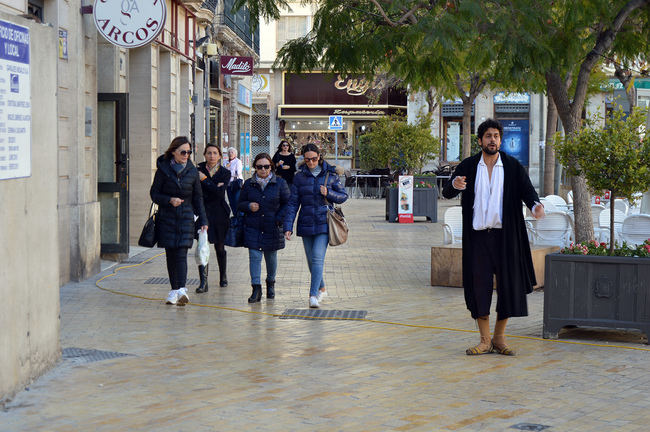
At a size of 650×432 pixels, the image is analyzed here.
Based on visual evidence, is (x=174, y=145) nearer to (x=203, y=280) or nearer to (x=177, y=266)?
(x=177, y=266)

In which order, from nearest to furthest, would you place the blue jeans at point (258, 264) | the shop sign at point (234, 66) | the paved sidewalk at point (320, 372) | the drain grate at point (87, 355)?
the paved sidewalk at point (320, 372), the drain grate at point (87, 355), the blue jeans at point (258, 264), the shop sign at point (234, 66)

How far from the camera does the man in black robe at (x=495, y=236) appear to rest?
800cm

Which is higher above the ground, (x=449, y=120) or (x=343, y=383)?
(x=449, y=120)

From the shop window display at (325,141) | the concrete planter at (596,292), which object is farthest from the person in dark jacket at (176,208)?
the shop window display at (325,141)

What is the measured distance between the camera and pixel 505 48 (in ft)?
38.3

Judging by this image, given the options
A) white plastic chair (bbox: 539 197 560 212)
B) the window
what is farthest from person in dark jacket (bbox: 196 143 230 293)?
the window

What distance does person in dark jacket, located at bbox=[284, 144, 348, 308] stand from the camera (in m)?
10.8

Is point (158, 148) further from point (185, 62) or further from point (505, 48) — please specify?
point (505, 48)

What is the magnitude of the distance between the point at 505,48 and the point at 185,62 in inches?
503

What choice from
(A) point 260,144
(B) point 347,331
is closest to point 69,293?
(B) point 347,331

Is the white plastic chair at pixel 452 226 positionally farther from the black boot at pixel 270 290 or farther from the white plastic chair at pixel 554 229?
the black boot at pixel 270 290

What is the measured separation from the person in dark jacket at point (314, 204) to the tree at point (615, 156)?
2678 mm

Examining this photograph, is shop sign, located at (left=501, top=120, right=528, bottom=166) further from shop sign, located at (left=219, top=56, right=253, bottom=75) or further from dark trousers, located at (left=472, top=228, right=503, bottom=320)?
dark trousers, located at (left=472, top=228, right=503, bottom=320)

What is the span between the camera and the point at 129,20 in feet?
43.1
